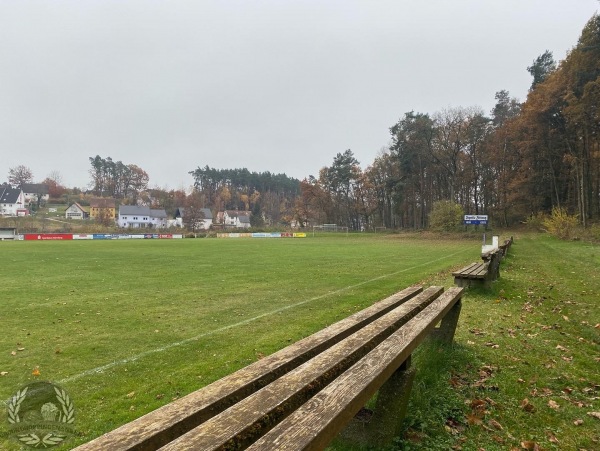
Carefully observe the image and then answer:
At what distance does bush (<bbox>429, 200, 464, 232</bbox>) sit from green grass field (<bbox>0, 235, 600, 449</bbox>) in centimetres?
3728

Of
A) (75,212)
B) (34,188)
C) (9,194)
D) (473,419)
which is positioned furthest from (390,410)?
(34,188)

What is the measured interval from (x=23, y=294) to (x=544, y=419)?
38.1 feet

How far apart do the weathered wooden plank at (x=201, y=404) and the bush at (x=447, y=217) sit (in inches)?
1896

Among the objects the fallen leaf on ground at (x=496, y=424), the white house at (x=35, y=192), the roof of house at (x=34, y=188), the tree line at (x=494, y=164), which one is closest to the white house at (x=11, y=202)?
the white house at (x=35, y=192)

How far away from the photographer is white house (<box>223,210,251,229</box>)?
117 m

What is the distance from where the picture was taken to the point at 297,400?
187cm

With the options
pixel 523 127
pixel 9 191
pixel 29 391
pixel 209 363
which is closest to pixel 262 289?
pixel 209 363

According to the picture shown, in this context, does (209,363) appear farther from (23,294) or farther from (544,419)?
(23,294)

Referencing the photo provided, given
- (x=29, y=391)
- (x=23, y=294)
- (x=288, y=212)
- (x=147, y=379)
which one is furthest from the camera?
(x=288, y=212)

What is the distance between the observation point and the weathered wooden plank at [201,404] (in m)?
1.45

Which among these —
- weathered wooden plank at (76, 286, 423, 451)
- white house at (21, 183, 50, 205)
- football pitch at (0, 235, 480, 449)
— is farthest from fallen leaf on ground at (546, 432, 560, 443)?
white house at (21, 183, 50, 205)

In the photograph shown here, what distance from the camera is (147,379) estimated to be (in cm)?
426

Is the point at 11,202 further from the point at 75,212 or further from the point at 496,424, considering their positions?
the point at 496,424

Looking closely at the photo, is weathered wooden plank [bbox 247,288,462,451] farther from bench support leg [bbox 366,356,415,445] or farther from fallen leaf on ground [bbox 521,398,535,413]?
fallen leaf on ground [bbox 521,398,535,413]
